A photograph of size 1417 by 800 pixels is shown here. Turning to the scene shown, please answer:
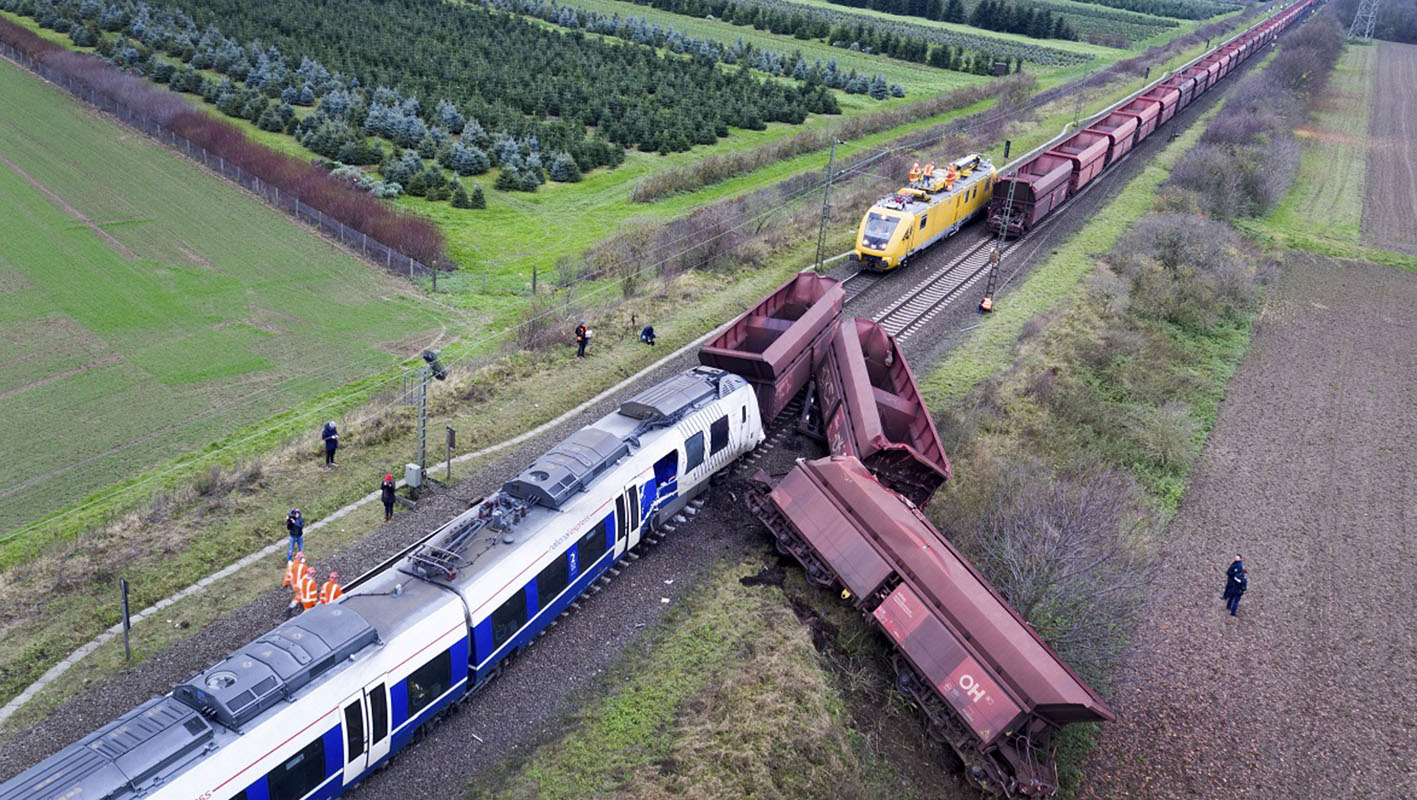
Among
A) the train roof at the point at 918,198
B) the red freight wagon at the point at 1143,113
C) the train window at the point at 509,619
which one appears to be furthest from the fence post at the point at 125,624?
the red freight wagon at the point at 1143,113

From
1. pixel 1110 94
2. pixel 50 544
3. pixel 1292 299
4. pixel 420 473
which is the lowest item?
pixel 50 544

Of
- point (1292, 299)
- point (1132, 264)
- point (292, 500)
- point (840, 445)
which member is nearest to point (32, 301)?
point (292, 500)

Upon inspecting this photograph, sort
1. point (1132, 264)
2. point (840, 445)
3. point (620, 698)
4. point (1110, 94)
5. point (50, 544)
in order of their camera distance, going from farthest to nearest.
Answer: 1. point (1110, 94)
2. point (1132, 264)
3. point (840, 445)
4. point (50, 544)
5. point (620, 698)

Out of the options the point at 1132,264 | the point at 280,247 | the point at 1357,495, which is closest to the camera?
the point at 1357,495

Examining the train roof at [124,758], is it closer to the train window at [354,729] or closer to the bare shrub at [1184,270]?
the train window at [354,729]

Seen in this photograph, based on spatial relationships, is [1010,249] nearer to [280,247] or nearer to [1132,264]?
[1132,264]

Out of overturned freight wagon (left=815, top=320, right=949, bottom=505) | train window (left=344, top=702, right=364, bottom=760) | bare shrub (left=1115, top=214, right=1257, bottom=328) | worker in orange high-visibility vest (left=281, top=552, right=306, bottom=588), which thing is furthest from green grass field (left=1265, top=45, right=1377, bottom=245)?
train window (left=344, top=702, right=364, bottom=760)
